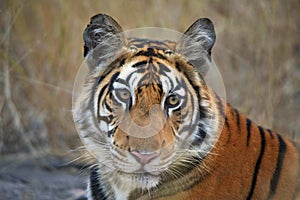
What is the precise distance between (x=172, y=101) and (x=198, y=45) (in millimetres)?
351

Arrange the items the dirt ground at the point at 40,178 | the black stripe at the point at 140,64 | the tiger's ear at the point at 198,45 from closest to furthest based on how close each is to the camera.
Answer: the black stripe at the point at 140,64 < the tiger's ear at the point at 198,45 < the dirt ground at the point at 40,178

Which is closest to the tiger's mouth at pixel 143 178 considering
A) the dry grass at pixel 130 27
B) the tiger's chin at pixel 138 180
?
the tiger's chin at pixel 138 180

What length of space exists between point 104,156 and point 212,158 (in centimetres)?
52

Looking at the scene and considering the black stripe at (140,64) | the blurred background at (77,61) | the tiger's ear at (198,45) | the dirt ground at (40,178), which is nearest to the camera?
the black stripe at (140,64)

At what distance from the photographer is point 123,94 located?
292 centimetres

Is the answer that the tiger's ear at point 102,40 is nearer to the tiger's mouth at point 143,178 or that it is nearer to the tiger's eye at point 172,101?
the tiger's eye at point 172,101

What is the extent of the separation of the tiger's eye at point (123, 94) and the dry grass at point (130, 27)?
7.50ft

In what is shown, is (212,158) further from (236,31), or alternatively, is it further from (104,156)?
(236,31)

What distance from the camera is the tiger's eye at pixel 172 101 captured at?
290cm

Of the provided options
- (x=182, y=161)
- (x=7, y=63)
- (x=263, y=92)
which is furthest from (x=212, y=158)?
(x=7, y=63)

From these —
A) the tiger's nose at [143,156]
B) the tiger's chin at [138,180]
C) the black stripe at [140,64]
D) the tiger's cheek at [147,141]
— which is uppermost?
the black stripe at [140,64]

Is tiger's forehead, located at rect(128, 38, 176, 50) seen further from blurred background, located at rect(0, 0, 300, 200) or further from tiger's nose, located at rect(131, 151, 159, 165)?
blurred background, located at rect(0, 0, 300, 200)

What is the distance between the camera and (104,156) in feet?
10.1

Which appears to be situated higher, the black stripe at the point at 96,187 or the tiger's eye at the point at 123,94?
the tiger's eye at the point at 123,94
